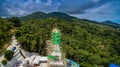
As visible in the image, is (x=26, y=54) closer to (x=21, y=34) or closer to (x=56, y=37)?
(x=21, y=34)

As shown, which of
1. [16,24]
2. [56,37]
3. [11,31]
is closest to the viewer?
[56,37]

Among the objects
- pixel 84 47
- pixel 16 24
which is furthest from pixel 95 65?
pixel 16 24

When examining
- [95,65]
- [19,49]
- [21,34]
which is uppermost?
[21,34]

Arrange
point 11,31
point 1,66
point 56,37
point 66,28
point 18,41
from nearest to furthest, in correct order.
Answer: point 56,37 < point 1,66 < point 18,41 < point 11,31 < point 66,28

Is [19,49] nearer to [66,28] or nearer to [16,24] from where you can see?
[16,24]

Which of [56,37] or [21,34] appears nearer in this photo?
[56,37]

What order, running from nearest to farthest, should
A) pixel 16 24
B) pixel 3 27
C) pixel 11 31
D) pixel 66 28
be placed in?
pixel 3 27
pixel 11 31
pixel 16 24
pixel 66 28

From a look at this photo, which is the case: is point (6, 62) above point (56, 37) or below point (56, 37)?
below

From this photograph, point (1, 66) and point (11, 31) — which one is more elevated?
point (11, 31)

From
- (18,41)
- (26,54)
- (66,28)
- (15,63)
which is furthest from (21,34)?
(66,28)
